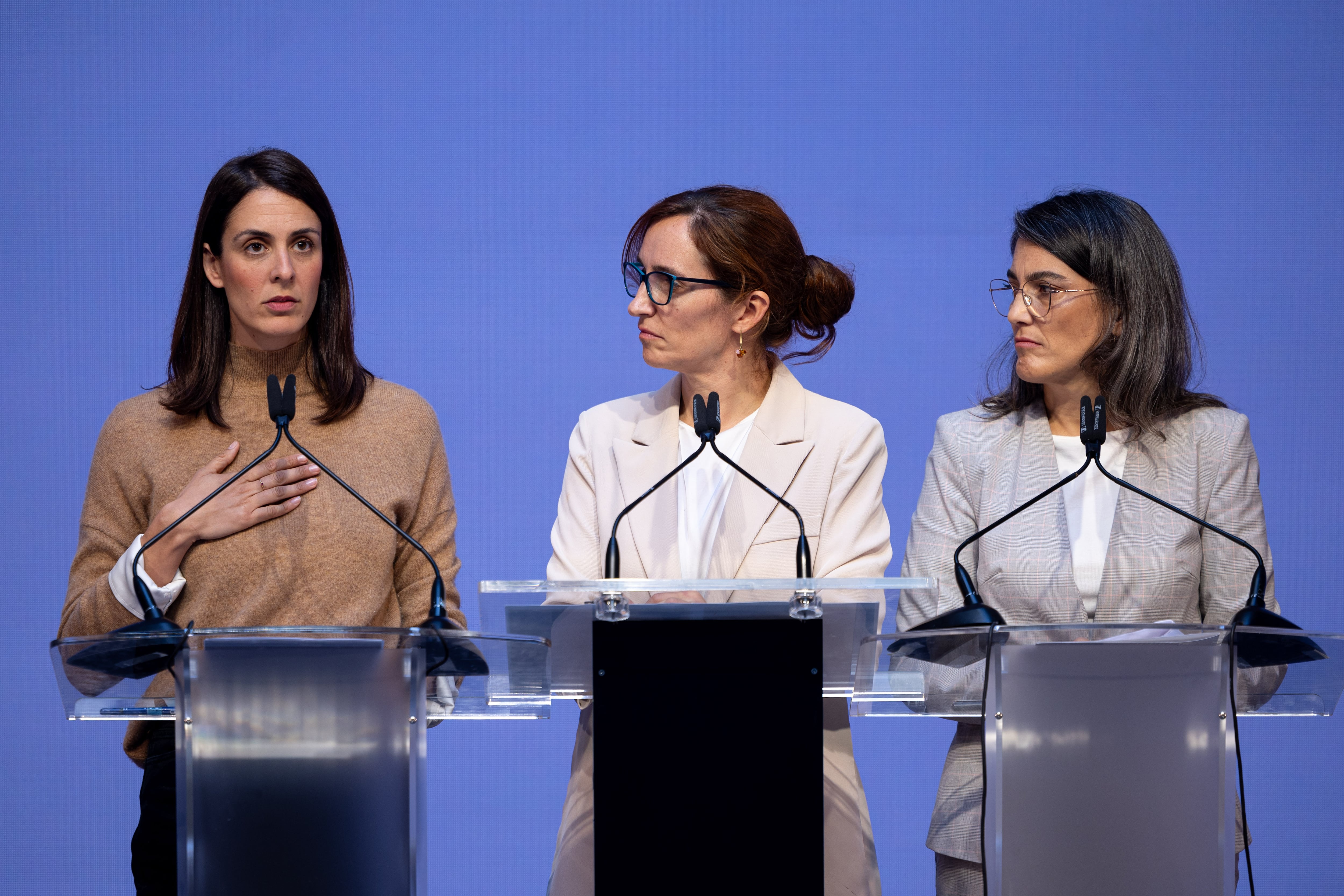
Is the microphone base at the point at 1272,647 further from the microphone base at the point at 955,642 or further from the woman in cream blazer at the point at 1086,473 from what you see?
the woman in cream blazer at the point at 1086,473

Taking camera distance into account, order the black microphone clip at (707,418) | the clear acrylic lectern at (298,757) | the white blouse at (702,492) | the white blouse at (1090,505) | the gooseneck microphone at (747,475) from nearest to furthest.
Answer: the clear acrylic lectern at (298,757) < the gooseneck microphone at (747,475) < the black microphone clip at (707,418) < the white blouse at (1090,505) < the white blouse at (702,492)

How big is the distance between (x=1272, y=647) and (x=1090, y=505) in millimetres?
739

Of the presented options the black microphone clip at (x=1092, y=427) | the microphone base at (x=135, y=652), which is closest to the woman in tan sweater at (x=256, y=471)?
the microphone base at (x=135, y=652)

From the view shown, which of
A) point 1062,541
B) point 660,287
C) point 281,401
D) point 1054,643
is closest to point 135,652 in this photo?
point 281,401

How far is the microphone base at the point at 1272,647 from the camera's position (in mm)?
1502

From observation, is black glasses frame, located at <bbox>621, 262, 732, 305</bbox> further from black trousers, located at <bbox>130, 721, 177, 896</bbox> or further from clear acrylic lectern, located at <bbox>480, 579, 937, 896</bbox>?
black trousers, located at <bbox>130, 721, 177, 896</bbox>

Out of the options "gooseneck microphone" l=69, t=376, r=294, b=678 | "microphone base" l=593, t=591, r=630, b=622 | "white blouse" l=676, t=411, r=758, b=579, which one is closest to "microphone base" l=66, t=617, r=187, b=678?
"gooseneck microphone" l=69, t=376, r=294, b=678

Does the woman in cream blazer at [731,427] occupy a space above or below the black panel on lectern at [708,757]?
above

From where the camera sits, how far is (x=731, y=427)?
2365 millimetres

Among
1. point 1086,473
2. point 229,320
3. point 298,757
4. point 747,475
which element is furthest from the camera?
point 229,320

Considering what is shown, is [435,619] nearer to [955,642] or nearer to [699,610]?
[699,610]

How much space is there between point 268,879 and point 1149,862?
98cm

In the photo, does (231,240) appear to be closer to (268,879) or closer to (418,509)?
(418,509)

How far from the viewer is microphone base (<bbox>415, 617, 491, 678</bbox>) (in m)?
1.51
